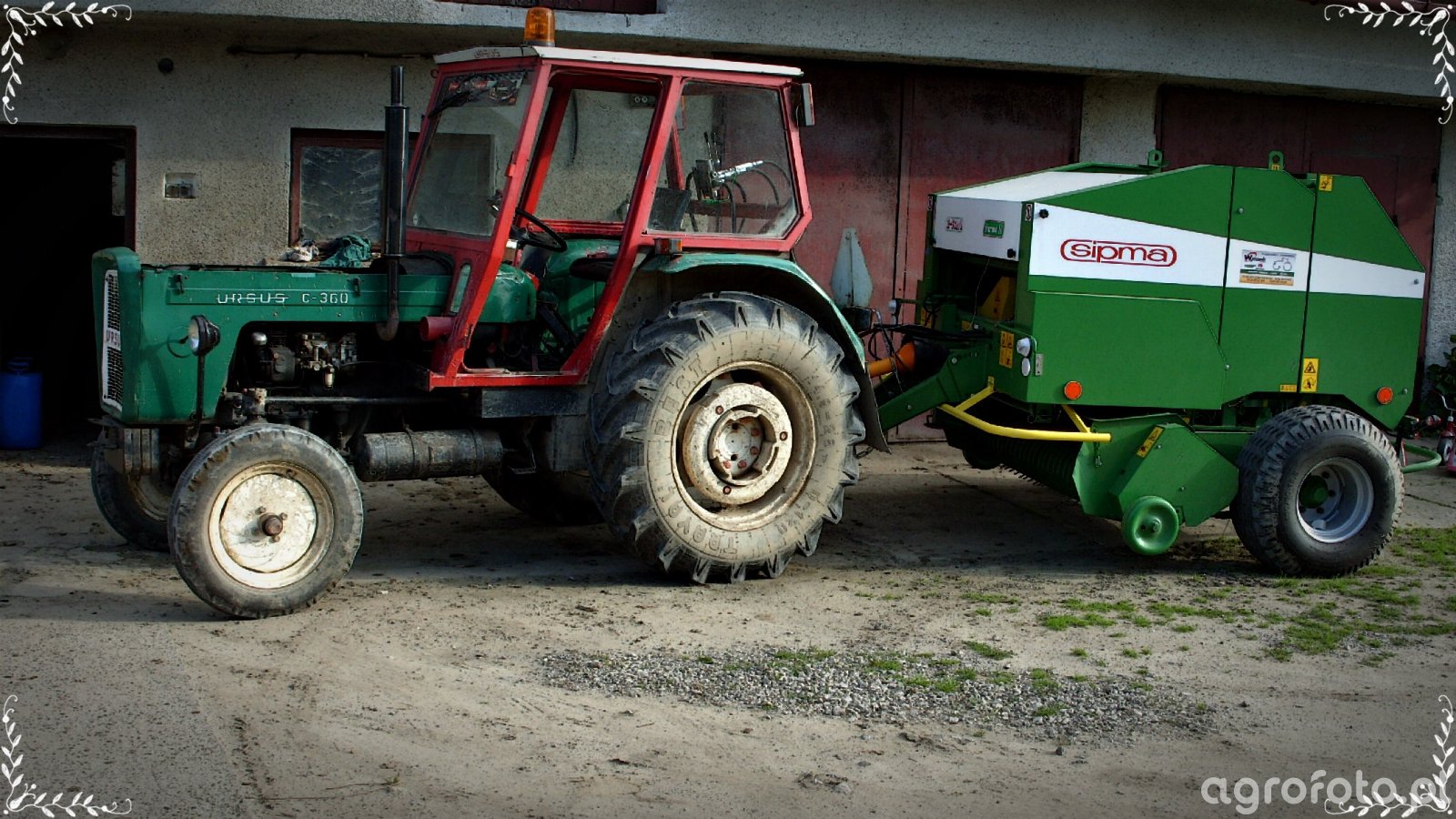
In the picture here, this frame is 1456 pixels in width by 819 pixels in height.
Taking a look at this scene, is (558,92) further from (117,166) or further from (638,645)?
(117,166)

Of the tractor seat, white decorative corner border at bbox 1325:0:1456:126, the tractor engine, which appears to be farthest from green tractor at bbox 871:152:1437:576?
white decorative corner border at bbox 1325:0:1456:126

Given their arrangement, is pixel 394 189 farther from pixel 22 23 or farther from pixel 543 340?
pixel 22 23

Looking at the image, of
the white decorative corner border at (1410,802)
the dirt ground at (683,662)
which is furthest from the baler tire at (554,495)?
the white decorative corner border at (1410,802)

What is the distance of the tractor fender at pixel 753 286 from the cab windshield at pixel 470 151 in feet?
2.45

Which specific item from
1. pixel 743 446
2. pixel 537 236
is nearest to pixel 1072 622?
pixel 743 446

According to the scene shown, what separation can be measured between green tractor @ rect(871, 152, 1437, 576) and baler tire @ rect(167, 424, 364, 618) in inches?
112

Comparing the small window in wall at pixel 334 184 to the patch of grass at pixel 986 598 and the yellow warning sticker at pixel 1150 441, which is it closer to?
the patch of grass at pixel 986 598

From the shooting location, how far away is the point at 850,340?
23.2ft

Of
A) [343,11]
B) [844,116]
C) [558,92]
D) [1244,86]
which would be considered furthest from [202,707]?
[1244,86]

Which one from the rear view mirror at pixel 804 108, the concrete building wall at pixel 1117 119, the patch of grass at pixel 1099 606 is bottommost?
the patch of grass at pixel 1099 606

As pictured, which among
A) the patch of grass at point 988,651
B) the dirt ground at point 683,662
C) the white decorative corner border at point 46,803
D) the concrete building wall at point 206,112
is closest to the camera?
the white decorative corner border at point 46,803

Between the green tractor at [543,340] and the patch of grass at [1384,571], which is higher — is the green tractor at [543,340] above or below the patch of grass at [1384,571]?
above

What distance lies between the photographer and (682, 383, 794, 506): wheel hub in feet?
21.9

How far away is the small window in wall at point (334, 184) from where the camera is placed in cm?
952
